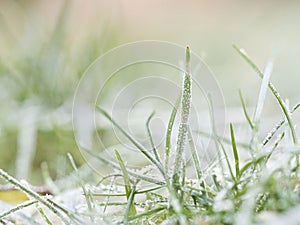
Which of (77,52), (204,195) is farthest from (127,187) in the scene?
(77,52)

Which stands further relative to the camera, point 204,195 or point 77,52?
point 77,52

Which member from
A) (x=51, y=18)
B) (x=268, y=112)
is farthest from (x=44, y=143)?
(x=51, y=18)

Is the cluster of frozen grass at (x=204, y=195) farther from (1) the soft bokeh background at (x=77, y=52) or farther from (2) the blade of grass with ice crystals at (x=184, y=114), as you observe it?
(1) the soft bokeh background at (x=77, y=52)

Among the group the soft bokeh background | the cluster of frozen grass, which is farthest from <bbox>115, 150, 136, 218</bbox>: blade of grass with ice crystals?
the soft bokeh background

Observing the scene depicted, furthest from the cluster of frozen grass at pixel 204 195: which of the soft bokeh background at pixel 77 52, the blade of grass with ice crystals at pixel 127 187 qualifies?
the soft bokeh background at pixel 77 52

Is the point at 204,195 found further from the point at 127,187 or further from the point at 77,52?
the point at 77,52

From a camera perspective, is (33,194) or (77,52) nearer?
(33,194)

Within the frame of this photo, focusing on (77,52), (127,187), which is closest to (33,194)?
(127,187)

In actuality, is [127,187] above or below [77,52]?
below

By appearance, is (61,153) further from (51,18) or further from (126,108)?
(51,18)
